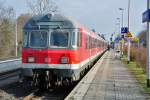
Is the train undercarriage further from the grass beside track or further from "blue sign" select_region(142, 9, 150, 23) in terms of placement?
"blue sign" select_region(142, 9, 150, 23)

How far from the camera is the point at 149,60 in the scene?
62.5 ft

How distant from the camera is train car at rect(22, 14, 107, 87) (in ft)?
61.5

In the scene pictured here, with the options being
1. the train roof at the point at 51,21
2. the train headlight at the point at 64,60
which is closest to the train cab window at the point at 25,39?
the train roof at the point at 51,21

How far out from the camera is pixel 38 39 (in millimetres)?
19266

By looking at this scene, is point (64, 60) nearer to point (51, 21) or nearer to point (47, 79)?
point (47, 79)

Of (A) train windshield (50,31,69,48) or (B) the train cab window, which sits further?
(B) the train cab window

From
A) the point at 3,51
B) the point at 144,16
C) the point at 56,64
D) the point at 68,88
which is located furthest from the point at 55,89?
the point at 3,51

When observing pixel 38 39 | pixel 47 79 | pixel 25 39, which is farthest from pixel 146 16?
pixel 25 39

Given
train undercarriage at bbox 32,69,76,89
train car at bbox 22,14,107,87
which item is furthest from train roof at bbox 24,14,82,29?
train undercarriage at bbox 32,69,76,89

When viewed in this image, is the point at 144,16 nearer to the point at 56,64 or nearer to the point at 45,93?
the point at 56,64

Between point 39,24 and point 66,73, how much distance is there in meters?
2.46

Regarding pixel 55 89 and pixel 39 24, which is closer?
pixel 39 24

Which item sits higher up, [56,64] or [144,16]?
[144,16]

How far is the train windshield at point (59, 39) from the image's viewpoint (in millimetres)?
19047
